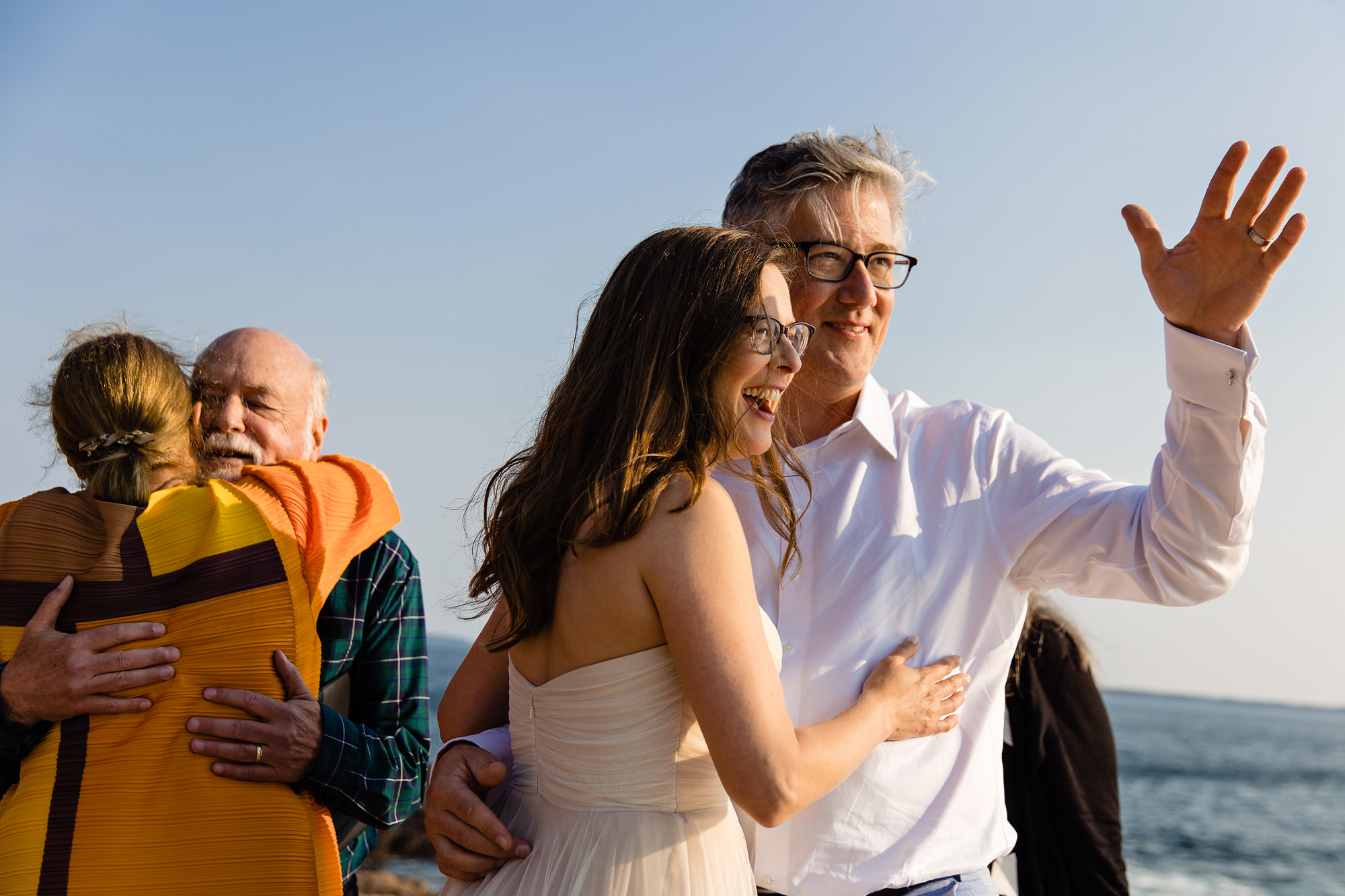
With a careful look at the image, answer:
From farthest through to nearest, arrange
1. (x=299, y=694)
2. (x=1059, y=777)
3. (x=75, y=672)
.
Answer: (x=1059, y=777), (x=299, y=694), (x=75, y=672)

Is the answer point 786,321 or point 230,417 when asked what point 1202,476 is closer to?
point 786,321

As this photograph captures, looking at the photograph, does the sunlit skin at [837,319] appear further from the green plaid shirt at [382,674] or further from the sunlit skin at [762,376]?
the green plaid shirt at [382,674]

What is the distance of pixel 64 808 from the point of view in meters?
2.11

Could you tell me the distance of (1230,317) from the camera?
6.08 ft

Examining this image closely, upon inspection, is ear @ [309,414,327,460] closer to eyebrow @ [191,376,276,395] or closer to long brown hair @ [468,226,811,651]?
eyebrow @ [191,376,276,395]

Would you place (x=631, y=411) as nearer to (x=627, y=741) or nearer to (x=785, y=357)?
(x=785, y=357)

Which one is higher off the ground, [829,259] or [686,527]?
[829,259]

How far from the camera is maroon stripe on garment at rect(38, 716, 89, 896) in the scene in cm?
208

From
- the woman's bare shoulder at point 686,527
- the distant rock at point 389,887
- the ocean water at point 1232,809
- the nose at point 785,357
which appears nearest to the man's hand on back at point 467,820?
the woman's bare shoulder at point 686,527

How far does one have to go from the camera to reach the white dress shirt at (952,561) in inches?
76.8

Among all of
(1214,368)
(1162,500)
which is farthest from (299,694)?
(1214,368)

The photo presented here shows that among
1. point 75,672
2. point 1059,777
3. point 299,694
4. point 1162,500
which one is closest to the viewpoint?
point 1162,500

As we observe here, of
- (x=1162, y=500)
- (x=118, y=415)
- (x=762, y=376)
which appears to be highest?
(x=762, y=376)

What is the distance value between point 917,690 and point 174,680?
1655 millimetres
